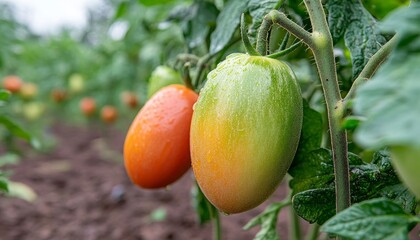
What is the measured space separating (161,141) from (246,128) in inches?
9.7

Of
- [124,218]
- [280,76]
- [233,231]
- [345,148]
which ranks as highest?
[280,76]

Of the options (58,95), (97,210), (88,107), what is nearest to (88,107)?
(88,107)

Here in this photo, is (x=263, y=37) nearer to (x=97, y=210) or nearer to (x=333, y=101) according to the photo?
(x=333, y=101)

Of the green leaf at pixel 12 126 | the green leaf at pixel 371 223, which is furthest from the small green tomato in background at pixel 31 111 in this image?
the green leaf at pixel 371 223

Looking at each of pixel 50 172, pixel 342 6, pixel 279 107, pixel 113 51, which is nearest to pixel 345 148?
pixel 279 107

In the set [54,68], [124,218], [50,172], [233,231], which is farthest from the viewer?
[54,68]

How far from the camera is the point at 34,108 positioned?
4355 millimetres

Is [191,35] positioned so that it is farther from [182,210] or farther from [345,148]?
[182,210]

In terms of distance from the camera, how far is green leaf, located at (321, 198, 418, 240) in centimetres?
54

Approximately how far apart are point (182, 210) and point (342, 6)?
1.43 m

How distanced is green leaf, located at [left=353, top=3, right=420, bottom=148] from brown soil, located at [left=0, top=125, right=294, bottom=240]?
1430mm

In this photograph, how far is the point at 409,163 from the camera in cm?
47

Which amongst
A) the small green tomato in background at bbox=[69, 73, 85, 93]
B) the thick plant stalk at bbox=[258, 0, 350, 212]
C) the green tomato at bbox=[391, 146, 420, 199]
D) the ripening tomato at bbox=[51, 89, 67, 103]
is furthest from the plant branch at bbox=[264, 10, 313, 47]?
the ripening tomato at bbox=[51, 89, 67, 103]

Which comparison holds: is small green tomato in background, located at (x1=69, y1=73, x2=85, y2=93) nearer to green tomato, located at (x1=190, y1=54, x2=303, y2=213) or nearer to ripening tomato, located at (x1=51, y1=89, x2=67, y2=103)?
ripening tomato, located at (x1=51, y1=89, x2=67, y2=103)
